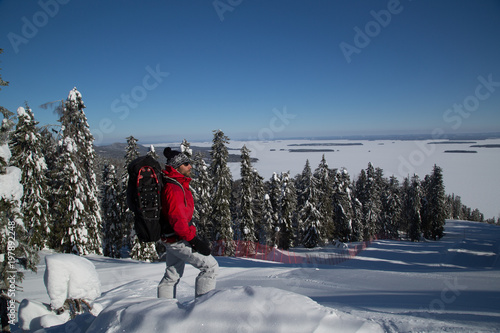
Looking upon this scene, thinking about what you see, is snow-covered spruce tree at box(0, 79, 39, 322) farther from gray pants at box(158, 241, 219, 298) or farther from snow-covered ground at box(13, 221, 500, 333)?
gray pants at box(158, 241, 219, 298)

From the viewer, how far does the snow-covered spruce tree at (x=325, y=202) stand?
37.3 meters

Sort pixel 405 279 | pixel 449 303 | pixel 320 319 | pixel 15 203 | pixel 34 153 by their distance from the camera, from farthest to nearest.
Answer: pixel 34 153
pixel 405 279
pixel 15 203
pixel 449 303
pixel 320 319

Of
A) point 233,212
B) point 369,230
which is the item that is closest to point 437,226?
point 369,230

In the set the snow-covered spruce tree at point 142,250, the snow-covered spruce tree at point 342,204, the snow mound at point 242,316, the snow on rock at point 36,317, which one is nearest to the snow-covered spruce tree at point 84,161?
the snow-covered spruce tree at point 142,250

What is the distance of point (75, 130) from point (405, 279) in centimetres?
2151

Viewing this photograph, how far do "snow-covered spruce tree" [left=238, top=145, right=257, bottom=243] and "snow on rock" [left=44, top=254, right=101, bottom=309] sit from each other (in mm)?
23128

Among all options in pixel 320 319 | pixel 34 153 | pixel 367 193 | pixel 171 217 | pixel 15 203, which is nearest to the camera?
pixel 320 319

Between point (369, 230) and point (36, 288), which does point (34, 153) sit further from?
point (369, 230)

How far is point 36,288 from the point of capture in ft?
28.8

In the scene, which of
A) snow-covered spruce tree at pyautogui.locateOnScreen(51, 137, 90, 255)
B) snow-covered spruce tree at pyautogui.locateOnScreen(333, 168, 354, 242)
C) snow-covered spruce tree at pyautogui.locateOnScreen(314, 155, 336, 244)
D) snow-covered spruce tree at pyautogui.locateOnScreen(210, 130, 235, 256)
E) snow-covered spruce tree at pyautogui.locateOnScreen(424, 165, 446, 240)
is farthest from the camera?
snow-covered spruce tree at pyautogui.locateOnScreen(424, 165, 446, 240)

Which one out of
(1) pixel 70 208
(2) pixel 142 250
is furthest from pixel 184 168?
(2) pixel 142 250

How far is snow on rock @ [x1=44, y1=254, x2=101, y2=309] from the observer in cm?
483

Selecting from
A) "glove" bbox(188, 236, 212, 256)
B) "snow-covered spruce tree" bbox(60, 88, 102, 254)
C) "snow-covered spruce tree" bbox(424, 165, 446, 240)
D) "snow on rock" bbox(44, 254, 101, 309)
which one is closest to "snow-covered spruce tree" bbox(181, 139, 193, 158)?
"snow-covered spruce tree" bbox(60, 88, 102, 254)

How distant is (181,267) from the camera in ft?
14.1
